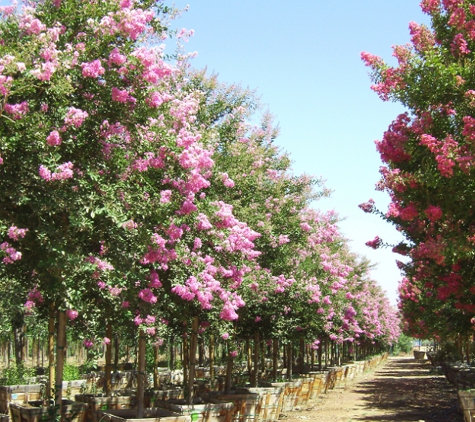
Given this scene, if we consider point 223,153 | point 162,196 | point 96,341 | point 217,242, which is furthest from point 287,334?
point 162,196

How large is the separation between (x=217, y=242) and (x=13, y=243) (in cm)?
346

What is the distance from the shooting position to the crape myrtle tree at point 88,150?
22.4ft

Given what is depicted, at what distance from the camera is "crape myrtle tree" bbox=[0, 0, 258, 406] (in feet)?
22.4

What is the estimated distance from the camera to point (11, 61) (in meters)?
6.35

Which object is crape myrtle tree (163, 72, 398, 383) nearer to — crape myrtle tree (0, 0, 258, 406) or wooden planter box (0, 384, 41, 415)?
crape myrtle tree (0, 0, 258, 406)

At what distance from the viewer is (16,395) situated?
14.0 metres

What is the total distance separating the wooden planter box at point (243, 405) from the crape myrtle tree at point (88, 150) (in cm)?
531

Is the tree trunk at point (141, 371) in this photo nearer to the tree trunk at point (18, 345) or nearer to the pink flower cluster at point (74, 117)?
the pink flower cluster at point (74, 117)

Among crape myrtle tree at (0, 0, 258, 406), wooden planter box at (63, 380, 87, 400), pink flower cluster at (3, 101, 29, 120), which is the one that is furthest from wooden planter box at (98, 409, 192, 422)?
wooden planter box at (63, 380, 87, 400)

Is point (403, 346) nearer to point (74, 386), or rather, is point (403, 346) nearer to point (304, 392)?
point (304, 392)

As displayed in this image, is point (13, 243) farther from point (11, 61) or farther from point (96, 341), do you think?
point (96, 341)

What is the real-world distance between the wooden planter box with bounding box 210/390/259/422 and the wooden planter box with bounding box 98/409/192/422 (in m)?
2.87

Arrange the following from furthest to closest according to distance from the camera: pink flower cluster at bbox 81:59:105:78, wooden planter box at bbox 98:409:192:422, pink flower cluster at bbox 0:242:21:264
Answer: wooden planter box at bbox 98:409:192:422 → pink flower cluster at bbox 81:59:105:78 → pink flower cluster at bbox 0:242:21:264

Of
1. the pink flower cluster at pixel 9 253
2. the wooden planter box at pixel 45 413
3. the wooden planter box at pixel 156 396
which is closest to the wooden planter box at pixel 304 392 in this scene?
the wooden planter box at pixel 156 396
